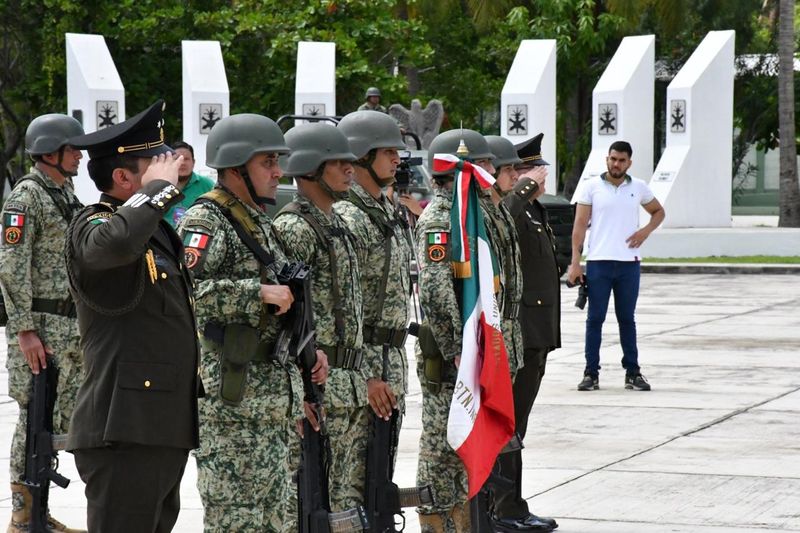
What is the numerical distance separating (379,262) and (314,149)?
60cm

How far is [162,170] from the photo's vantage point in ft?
16.1

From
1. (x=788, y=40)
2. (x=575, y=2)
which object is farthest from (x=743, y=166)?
(x=788, y=40)

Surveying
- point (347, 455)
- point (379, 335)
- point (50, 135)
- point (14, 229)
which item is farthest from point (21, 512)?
point (379, 335)

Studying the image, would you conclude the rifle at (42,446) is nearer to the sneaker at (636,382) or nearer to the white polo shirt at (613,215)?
the white polo shirt at (613,215)

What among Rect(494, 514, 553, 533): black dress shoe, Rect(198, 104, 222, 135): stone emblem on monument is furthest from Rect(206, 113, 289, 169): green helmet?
Rect(198, 104, 222, 135): stone emblem on monument

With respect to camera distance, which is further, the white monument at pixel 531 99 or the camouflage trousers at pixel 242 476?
the white monument at pixel 531 99

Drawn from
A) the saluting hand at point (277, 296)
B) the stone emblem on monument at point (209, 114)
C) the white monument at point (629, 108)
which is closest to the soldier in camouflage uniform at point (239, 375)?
the saluting hand at point (277, 296)

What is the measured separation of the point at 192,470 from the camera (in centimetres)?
898

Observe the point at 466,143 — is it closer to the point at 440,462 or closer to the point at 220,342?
the point at 440,462

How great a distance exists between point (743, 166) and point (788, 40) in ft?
66.3

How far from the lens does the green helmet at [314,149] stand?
6094 millimetres

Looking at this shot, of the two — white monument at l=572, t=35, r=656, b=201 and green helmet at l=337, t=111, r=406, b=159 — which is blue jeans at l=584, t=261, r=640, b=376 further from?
white monument at l=572, t=35, r=656, b=201

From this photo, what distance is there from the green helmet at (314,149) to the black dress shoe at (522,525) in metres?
2.25

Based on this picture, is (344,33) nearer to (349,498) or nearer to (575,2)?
(575,2)
